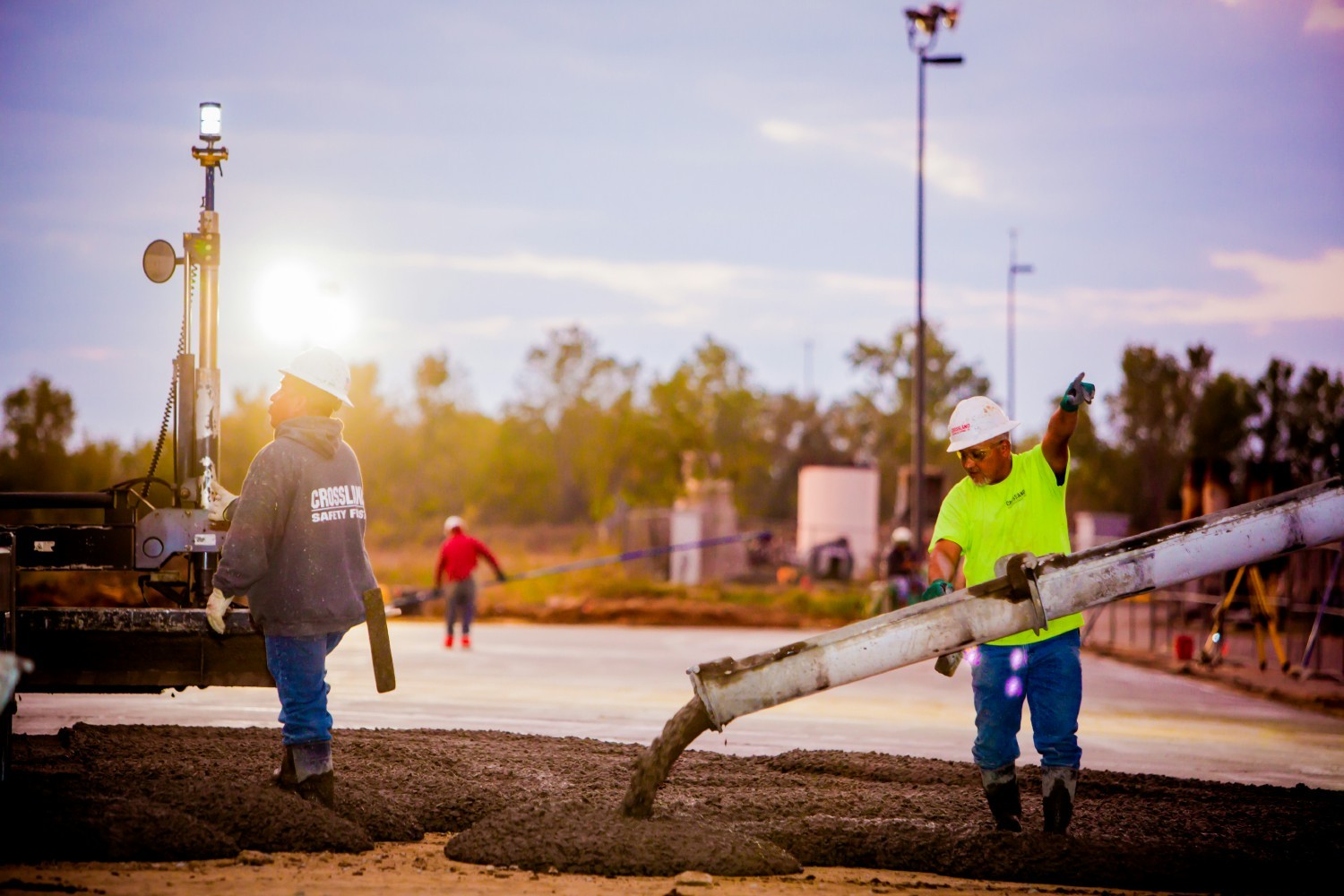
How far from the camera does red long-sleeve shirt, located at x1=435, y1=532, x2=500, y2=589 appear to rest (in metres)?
20.2

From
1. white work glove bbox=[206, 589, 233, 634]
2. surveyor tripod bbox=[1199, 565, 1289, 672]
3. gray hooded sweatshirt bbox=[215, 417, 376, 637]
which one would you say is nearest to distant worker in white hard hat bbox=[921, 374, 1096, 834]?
gray hooded sweatshirt bbox=[215, 417, 376, 637]

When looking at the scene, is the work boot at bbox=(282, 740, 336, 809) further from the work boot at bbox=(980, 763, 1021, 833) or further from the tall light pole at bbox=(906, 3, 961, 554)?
the tall light pole at bbox=(906, 3, 961, 554)

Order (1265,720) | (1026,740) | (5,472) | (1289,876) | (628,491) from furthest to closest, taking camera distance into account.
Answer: (628,491)
(5,472)
(1265,720)
(1026,740)
(1289,876)

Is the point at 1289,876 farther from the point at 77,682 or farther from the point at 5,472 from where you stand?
the point at 5,472

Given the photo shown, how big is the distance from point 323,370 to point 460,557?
1371cm

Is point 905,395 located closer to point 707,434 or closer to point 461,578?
point 707,434

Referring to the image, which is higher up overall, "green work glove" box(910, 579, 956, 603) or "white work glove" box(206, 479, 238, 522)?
"white work glove" box(206, 479, 238, 522)

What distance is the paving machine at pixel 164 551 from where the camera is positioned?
7820 mm

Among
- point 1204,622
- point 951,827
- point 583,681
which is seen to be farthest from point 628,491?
point 951,827

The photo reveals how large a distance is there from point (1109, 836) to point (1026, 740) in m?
4.56

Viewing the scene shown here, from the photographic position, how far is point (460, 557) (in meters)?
20.3

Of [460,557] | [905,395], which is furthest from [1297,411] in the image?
[460,557]

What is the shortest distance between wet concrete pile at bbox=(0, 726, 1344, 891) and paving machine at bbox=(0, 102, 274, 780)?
19.8 inches

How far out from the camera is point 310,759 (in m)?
6.55
